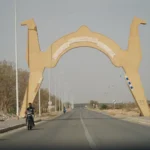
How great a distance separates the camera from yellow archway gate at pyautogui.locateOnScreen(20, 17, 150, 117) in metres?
50.4

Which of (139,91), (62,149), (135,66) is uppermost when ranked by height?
(135,66)

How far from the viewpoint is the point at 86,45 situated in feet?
166

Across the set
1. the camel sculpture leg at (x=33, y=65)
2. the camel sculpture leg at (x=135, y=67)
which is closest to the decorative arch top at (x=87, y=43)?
the camel sculpture leg at (x=135, y=67)

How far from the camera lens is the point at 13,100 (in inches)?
2744

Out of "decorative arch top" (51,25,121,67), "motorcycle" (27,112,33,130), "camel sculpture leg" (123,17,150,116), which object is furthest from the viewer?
"camel sculpture leg" (123,17,150,116)

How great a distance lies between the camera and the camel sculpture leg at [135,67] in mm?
50531

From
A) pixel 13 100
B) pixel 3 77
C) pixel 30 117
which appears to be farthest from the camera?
pixel 13 100

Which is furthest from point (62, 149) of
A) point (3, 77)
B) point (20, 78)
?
point (20, 78)

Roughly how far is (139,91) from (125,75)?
104 inches

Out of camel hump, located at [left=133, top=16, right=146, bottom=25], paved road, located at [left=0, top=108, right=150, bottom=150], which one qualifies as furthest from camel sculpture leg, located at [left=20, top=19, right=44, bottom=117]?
paved road, located at [left=0, top=108, right=150, bottom=150]

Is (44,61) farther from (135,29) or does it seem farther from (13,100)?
(13,100)

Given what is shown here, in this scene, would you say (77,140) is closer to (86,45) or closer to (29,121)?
(29,121)

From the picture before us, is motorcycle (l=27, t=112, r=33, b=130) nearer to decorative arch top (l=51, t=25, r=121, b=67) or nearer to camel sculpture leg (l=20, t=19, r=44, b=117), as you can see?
camel sculpture leg (l=20, t=19, r=44, b=117)

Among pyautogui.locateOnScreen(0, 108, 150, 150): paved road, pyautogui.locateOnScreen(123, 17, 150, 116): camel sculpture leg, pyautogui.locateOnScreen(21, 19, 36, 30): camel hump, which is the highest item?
pyautogui.locateOnScreen(21, 19, 36, 30): camel hump
